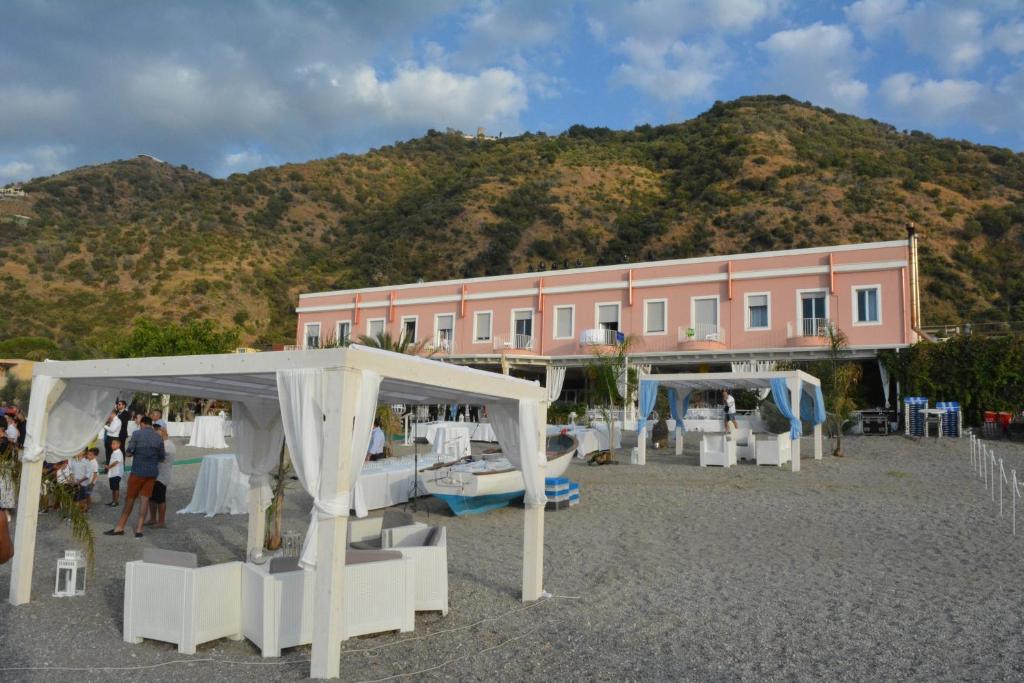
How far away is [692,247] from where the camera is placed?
5450 centimetres

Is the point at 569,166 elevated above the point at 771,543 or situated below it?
above

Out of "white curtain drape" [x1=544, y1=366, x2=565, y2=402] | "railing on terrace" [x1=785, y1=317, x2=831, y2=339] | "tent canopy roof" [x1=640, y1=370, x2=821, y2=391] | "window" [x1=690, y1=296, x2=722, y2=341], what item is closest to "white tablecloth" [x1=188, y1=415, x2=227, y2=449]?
"tent canopy roof" [x1=640, y1=370, x2=821, y2=391]

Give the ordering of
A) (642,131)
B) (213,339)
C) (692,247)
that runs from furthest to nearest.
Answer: (642,131) → (692,247) → (213,339)

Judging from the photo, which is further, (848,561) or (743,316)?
(743,316)

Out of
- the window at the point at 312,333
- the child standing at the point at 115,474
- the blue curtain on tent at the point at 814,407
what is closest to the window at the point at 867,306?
the blue curtain on tent at the point at 814,407

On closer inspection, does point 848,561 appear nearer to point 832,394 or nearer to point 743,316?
point 832,394

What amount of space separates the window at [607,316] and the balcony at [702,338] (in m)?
2.81

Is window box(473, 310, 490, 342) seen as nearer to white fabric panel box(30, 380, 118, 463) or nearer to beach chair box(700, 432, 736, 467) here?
beach chair box(700, 432, 736, 467)

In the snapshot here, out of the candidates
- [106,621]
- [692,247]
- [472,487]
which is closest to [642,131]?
[692,247]

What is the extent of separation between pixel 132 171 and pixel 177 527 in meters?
73.5

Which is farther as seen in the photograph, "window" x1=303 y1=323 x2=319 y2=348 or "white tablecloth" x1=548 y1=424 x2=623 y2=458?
"window" x1=303 y1=323 x2=319 y2=348

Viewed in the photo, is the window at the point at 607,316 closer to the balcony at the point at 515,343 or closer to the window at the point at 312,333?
the balcony at the point at 515,343

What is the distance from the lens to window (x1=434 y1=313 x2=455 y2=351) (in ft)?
110

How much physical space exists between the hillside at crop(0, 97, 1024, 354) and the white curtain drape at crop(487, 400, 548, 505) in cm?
3785
